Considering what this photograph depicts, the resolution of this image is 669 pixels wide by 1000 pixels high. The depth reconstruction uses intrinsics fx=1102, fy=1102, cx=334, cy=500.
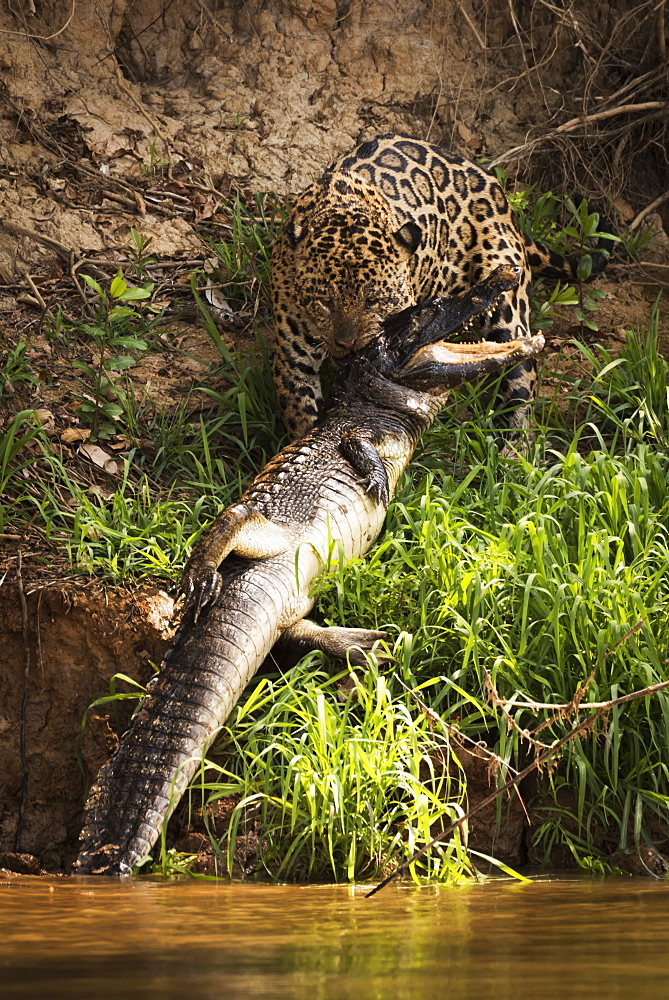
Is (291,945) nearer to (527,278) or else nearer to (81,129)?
(527,278)

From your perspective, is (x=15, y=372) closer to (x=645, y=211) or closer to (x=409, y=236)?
(x=409, y=236)

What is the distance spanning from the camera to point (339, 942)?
2.08 m

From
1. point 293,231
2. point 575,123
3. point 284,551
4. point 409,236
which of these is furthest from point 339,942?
point 575,123

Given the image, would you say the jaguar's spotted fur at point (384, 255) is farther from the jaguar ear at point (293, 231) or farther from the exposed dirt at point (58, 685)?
the exposed dirt at point (58, 685)

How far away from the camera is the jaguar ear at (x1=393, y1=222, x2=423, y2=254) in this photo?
231 inches

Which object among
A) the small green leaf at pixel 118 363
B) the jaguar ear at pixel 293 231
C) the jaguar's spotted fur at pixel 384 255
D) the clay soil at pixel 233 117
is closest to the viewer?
the small green leaf at pixel 118 363

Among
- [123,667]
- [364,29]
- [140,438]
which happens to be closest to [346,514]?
[123,667]

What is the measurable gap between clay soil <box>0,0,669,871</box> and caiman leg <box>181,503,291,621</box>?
1693 millimetres

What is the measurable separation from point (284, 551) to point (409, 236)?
2355mm

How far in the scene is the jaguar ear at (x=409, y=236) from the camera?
19.3 feet

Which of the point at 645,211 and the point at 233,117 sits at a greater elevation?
the point at 233,117

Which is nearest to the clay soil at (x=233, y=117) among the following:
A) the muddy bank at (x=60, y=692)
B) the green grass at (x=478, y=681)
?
the muddy bank at (x=60, y=692)

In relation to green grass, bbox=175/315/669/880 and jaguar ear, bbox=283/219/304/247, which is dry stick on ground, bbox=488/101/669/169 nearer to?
jaguar ear, bbox=283/219/304/247

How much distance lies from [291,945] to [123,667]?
2313 mm
